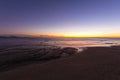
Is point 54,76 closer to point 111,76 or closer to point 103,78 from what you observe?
point 103,78

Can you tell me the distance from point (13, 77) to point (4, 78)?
0.53m

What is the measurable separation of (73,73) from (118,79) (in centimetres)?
270

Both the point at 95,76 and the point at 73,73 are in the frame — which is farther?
the point at 73,73

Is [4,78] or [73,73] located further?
[73,73]

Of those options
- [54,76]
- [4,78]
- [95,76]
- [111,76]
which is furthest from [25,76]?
[111,76]

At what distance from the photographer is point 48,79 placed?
7.69m

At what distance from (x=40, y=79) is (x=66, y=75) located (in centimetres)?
165

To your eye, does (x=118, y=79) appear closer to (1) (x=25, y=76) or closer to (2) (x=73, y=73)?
(2) (x=73, y=73)

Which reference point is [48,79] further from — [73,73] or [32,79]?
[73,73]

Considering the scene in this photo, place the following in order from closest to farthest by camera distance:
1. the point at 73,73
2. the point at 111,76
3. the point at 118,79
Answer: the point at 118,79 < the point at 111,76 < the point at 73,73

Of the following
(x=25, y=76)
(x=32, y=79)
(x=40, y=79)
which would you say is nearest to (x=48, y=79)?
(x=40, y=79)

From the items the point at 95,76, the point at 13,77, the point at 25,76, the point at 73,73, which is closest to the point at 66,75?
the point at 73,73

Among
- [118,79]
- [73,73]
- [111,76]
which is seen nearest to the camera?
[118,79]

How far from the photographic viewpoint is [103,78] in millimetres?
7656
